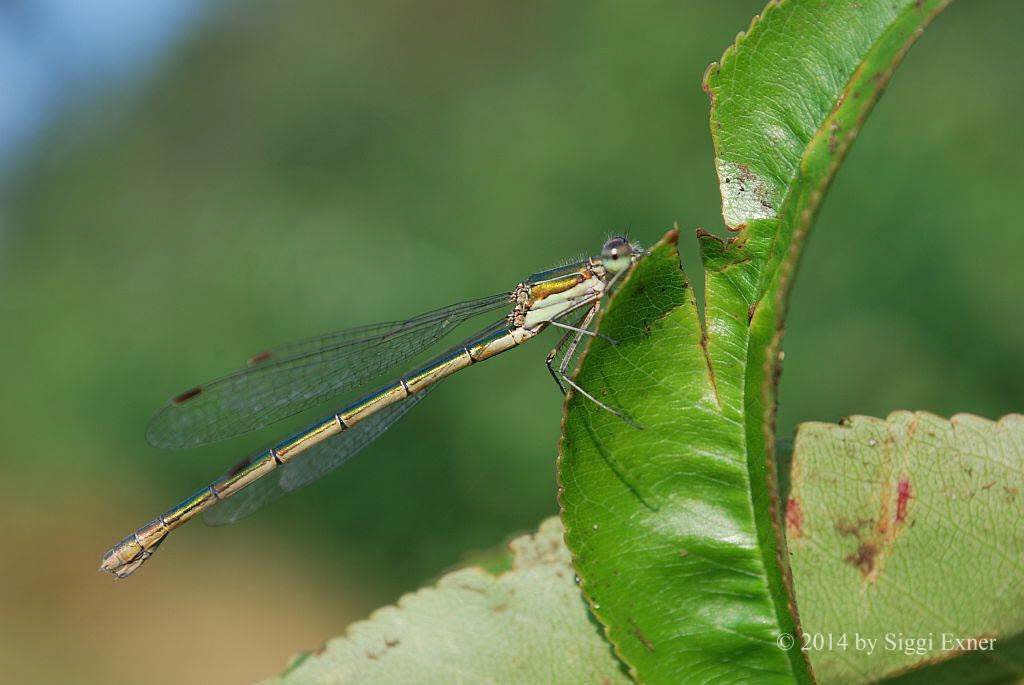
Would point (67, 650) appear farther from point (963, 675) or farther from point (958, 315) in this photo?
point (963, 675)

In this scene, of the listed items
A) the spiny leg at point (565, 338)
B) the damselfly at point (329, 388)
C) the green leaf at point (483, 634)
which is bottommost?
the green leaf at point (483, 634)

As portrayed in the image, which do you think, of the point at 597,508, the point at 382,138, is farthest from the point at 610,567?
the point at 382,138

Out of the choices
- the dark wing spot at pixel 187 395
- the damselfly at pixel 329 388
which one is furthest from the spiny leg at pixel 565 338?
the dark wing spot at pixel 187 395

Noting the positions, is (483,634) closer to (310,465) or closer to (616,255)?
(616,255)

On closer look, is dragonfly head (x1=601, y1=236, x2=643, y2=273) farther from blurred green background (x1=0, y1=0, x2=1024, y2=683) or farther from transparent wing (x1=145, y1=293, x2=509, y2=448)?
blurred green background (x1=0, y1=0, x2=1024, y2=683)

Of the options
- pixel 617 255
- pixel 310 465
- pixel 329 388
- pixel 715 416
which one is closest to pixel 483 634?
pixel 715 416

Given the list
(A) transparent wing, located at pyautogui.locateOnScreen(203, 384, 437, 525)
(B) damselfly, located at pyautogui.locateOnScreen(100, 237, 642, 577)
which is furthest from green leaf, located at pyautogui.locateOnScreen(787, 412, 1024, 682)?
(A) transparent wing, located at pyautogui.locateOnScreen(203, 384, 437, 525)

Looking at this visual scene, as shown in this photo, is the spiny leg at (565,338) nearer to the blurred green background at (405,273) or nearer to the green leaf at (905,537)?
the green leaf at (905,537)
